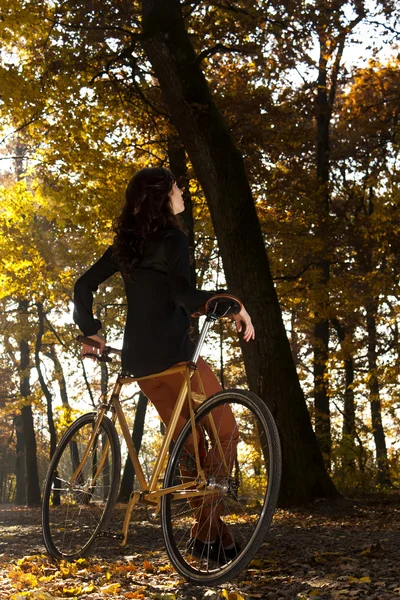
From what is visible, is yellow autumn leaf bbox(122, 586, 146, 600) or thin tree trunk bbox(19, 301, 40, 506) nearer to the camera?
yellow autumn leaf bbox(122, 586, 146, 600)

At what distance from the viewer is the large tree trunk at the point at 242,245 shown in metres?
7.60

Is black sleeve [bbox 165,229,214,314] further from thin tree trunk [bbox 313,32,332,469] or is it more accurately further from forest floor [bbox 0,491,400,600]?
thin tree trunk [bbox 313,32,332,469]

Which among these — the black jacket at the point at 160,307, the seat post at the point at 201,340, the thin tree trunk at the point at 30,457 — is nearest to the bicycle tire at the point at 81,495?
the black jacket at the point at 160,307

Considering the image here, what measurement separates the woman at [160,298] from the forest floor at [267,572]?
0.34 m

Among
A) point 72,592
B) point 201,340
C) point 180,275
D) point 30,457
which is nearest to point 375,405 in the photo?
point 30,457

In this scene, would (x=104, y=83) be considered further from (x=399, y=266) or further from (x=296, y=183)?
(x=399, y=266)

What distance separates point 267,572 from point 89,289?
197cm

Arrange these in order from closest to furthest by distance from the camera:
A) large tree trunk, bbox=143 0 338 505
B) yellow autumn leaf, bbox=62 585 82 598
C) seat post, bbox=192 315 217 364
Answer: yellow autumn leaf, bbox=62 585 82 598
seat post, bbox=192 315 217 364
large tree trunk, bbox=143 0 338 505

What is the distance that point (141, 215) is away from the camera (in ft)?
13.4

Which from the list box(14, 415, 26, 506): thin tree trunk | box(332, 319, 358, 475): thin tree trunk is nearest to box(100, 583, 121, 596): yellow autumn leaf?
box(332, 319, 358, 475): thin tree trunk

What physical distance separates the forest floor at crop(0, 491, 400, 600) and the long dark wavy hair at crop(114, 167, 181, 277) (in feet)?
5.66

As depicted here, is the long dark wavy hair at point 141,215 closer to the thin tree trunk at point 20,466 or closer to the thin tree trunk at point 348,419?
the thin tree trunk at point 348,419

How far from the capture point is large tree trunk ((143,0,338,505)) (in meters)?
7.60

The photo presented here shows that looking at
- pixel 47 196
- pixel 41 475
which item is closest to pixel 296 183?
pixel 47 196
